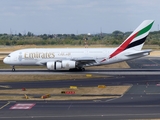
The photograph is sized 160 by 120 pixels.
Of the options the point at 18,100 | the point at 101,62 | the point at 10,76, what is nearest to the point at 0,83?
the point at 10,76

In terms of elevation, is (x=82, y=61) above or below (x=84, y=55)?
below

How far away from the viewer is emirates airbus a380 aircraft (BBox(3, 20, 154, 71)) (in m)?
57.8

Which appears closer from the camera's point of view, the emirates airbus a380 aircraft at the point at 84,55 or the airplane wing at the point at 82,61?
the emirates airbus a380 aircraft at the point at 84,55

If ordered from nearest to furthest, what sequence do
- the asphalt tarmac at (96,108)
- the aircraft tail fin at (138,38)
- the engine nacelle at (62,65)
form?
the asphalt tarmac at (96,108) < the engine nacelle at (62,65) < the aircraft tail fin at (138,38)

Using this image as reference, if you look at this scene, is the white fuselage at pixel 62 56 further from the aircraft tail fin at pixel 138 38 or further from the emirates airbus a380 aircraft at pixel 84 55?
the aircraft tail fin at pixel 138 38

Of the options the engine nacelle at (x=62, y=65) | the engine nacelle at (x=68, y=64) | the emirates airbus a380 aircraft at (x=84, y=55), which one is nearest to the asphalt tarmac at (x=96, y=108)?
the emirates airbus a380 aircraft at (x=84, y=55)

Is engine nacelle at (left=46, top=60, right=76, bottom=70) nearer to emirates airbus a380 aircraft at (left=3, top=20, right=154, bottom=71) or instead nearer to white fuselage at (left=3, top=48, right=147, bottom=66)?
emirates airbus a380 aircraft at (left=3, top=20, right=154, bottom=71)

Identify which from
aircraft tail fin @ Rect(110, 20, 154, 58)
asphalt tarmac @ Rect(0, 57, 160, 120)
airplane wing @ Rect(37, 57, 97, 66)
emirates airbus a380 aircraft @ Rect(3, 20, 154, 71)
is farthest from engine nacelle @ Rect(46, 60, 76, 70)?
asphalt tarmac @ Rect(0, 57, 160, 120)

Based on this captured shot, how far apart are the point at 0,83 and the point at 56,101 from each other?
51.3ft

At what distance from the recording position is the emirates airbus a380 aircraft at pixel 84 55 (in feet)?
190

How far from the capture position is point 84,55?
59188 mm

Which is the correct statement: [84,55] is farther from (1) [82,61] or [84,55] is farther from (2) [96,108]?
(2) [96,108]

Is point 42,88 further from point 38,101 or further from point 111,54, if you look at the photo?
point 111,54

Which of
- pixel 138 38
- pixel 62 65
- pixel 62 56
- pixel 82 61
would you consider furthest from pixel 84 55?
pixel 138 38
